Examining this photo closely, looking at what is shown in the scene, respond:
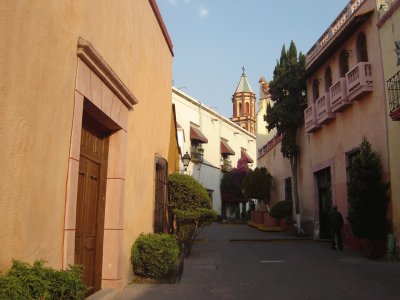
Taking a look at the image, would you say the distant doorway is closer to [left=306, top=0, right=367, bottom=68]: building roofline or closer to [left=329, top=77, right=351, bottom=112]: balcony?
[left=329, top=77, right=351, bottom=112]: balcony

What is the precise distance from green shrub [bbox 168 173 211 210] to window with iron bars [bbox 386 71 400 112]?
5306 mm

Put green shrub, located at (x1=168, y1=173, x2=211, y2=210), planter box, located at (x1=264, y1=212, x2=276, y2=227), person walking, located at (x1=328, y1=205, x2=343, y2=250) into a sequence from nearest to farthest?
green shrub, located at (x1=168, y1=173, x2=211, y2=210) → person walking, located at (x1=328, y1=205, x2=343, y2=250) → planter box, located at (x1=264, y1=212, x2=276, y2=227)

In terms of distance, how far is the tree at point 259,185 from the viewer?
27.4m

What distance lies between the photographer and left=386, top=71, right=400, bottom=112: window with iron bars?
35.4 ft

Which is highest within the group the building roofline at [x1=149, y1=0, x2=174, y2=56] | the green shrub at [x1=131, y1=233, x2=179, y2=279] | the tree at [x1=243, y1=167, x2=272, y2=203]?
the building roofline at [x1=149, y1=0, x2=174, y2=56]

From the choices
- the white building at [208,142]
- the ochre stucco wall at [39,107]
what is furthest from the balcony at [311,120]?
the white building at [208,142]

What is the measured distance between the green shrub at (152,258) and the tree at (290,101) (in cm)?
1329

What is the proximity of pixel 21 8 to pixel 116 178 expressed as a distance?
3.58 meters

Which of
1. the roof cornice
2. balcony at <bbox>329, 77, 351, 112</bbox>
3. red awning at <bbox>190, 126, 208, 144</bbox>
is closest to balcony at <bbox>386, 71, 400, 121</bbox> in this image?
the roof cornice

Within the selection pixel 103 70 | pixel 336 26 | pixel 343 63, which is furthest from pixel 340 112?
pixel 103 70

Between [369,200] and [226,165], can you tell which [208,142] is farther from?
[369,200]

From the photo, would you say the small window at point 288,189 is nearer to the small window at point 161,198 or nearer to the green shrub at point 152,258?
the small window at point 161,198

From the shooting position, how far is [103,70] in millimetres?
5684

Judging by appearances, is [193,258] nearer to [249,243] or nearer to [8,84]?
[249,243]
